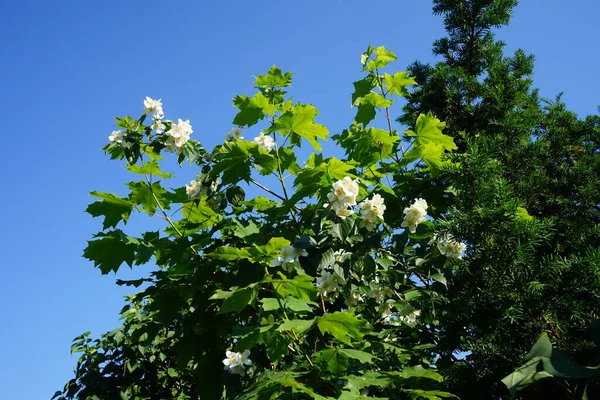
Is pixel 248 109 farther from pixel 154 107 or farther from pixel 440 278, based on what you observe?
pixel 440 278

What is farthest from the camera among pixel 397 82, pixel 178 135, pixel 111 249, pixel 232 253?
pixel 397 82

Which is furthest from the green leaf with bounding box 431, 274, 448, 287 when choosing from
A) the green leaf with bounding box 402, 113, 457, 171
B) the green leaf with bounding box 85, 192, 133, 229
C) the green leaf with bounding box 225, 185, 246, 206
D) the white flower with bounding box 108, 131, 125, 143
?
the white flower with bounding box 108, 131, 125, 143

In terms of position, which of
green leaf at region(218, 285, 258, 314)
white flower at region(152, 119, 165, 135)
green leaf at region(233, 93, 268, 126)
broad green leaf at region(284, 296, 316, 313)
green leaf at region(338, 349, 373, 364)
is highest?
white flower at region(152, 119, 165, 135)

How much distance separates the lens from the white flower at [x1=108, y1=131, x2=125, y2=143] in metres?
A: 3.00

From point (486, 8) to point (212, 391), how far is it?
3.51 m

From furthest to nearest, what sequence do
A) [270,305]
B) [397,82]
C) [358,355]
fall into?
[397,82], [270,305], [358,355]

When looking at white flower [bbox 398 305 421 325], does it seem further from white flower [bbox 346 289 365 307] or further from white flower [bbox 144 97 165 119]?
white flower [bbox 144 97 165 119]

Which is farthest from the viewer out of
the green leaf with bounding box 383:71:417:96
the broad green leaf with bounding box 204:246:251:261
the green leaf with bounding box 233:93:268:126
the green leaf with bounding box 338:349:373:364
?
the green leaf with bounding box 383:71:417:96

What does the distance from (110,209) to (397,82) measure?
5.90 ft

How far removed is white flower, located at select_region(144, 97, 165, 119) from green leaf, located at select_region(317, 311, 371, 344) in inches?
60.2

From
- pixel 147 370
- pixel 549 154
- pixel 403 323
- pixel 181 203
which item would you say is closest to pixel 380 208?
pixel 403 323

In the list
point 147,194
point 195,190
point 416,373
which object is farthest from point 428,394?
point 147,194

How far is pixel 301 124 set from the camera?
2.82m

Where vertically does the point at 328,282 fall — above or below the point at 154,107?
below
